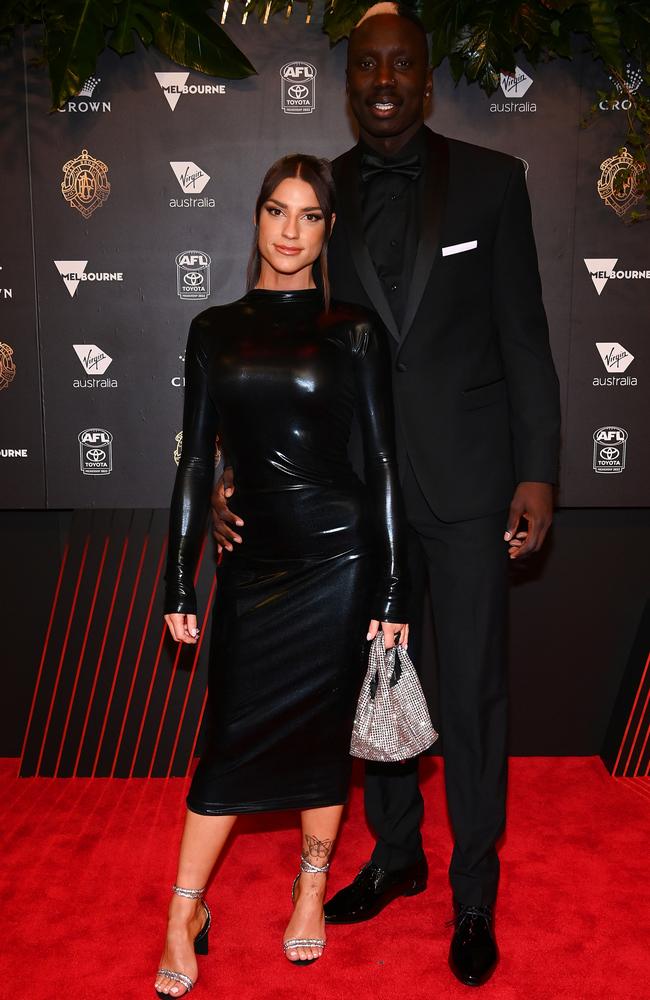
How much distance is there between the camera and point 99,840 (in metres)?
2.83

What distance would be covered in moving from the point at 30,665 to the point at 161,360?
48.5 inches

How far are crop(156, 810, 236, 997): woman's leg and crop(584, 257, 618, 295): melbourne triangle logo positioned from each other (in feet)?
6.94

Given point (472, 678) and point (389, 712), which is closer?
point (389, 712)

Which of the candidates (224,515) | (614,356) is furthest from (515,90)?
(224,515)

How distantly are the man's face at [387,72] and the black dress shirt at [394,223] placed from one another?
98mm

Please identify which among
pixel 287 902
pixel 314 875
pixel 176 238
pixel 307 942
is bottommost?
pixel 287 902

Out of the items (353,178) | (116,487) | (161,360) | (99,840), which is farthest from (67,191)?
(99,840)

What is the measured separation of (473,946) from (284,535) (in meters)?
1.07

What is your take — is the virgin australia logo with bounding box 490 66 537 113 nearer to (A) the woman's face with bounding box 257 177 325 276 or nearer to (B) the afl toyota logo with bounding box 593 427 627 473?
(B) the afl toyota logo with bounding box 593 427 627 473

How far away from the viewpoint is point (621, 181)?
3080 millimetres

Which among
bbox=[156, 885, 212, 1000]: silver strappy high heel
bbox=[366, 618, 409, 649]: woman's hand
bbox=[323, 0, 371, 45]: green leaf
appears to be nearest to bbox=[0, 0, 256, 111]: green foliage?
bbox=[323, 0, 371, 45]: green leaf

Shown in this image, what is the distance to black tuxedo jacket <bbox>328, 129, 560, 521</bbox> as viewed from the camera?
2188mm

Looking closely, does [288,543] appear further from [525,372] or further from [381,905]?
[381,905]

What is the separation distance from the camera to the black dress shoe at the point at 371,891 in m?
2.40
